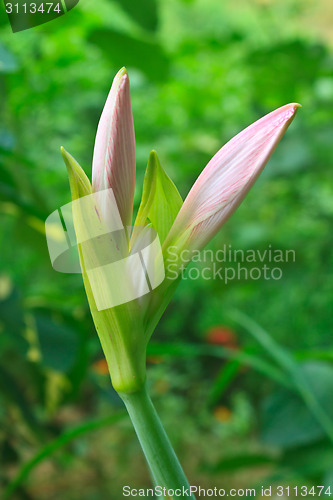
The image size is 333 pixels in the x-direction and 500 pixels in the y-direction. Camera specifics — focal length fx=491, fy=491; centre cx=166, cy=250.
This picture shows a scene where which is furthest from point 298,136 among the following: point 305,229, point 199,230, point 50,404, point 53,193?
point 199,230

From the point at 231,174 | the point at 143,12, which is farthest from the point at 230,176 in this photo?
the point at 143,12

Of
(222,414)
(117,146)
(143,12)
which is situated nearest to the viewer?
(117,146)

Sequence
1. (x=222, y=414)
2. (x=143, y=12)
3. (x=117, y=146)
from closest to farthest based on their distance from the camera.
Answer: (x=117, y=146) < (x=143, y=12) < (x=222, y=414)

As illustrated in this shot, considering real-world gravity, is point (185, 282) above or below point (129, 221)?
below

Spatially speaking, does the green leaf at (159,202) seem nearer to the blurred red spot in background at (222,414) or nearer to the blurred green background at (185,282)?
the blurred green background at (185,282)

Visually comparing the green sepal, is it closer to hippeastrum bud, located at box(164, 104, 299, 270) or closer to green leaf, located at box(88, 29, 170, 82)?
hippeastrum bud, located at box(164, 104, 299, 270)

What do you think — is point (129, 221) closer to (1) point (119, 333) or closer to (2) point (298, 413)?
(1) point (119, 333)
